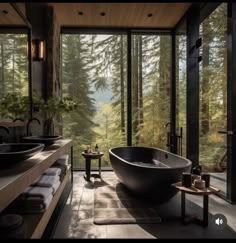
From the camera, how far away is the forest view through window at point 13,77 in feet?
8.54

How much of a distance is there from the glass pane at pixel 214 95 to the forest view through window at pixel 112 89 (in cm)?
120

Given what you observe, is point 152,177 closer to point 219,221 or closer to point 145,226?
point 145,226

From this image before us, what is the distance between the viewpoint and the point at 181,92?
5082 millimetres

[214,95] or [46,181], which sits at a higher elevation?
[214,95]

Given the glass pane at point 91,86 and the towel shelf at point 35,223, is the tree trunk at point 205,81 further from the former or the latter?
the towel shelf at point 35,223

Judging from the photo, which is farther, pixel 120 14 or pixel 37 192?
pixel 120 14

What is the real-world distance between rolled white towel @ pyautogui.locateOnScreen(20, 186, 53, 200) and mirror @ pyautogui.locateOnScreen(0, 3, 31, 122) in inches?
34.6

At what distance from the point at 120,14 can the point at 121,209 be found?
3650 millimetres

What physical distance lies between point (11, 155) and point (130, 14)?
13.5 ft

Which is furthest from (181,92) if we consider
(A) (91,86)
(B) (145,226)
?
(B) (145,226)

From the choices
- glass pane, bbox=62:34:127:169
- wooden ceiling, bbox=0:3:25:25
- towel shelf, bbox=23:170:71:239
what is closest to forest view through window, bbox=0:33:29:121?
wooden ceiling, bbox=0:3:25:25

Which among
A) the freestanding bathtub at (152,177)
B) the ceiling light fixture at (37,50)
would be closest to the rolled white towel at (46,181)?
the freestanding bathtub at (152,177)

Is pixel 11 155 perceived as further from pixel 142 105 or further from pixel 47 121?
pixel 142 105

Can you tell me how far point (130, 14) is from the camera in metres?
4.78
